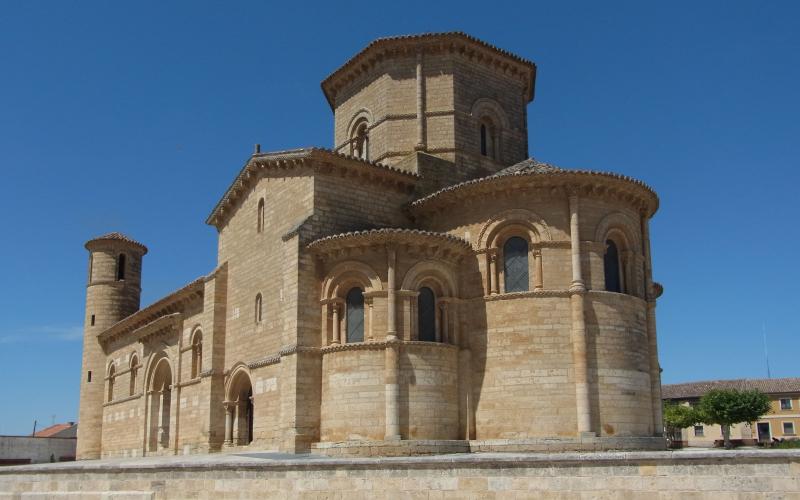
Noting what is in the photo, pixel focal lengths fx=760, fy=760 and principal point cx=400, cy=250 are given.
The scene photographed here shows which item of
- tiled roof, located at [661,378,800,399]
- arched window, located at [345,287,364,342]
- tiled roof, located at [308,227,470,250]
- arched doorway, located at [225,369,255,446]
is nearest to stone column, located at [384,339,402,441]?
arched window, located at [345,287,364,342]

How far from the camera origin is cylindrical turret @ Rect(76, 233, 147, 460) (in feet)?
116

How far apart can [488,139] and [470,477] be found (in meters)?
14.2

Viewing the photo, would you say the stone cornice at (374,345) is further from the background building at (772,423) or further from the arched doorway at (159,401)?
the background building at (772,423)

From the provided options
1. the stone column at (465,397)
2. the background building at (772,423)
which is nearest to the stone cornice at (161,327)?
the stone column at (465,397)

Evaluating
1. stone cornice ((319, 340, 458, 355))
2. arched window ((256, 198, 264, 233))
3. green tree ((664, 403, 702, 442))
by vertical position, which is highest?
arched window ((256, 198, 264, 233))

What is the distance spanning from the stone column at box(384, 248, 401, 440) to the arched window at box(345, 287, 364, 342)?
77 cm

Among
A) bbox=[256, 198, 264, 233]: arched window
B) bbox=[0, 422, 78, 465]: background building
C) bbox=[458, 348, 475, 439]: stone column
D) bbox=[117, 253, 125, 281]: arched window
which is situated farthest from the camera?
bbox=[0, 422, 78, 465]: background building

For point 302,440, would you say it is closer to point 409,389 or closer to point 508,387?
point 409,389

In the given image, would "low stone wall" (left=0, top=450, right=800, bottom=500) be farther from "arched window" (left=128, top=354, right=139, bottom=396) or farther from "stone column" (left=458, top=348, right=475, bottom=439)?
"arched window" (left=128, top=354, right=139, bottom=396)

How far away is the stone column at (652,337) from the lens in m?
18.8

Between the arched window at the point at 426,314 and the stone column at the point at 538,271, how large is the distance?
249cm

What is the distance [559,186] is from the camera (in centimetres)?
1852

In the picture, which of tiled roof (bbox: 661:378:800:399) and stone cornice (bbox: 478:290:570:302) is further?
tiled roof (bbox: 661:378:800:399)

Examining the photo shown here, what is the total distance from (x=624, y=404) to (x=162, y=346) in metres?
17.6
